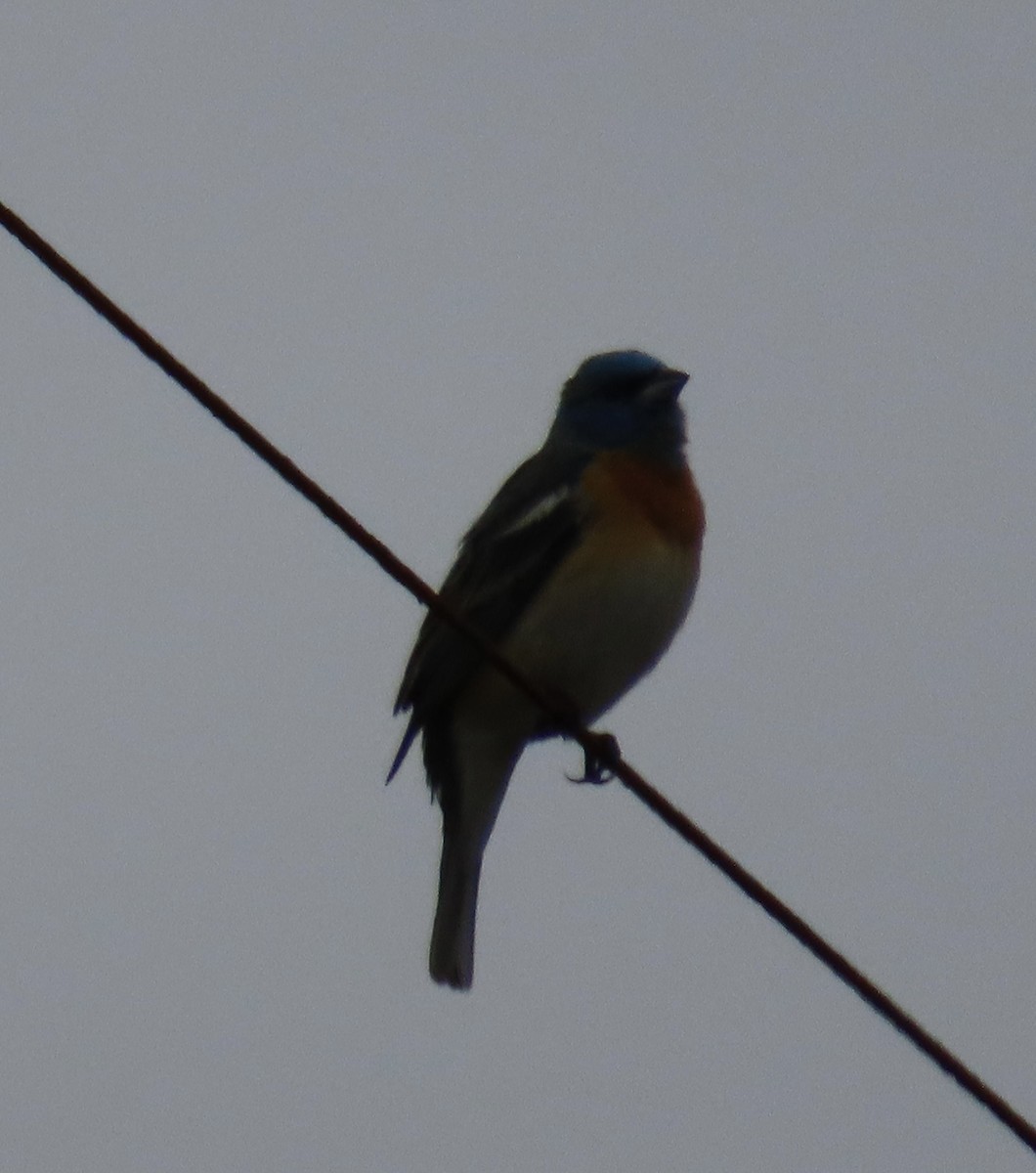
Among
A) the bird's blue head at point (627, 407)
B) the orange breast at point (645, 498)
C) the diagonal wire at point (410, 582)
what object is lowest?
the diagonal wire at point (410, 582)

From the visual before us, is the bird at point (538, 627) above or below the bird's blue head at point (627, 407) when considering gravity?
below

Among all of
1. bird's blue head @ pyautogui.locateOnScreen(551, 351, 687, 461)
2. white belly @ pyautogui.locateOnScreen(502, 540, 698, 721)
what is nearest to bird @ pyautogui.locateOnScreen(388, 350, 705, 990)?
white belly @ pyautogui.locateOnScreen(502, 540, 698, 721)

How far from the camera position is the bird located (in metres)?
6.64

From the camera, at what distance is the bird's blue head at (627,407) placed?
7.38 metres

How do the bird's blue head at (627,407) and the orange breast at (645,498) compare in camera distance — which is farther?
the bird's blue head at (627,407)

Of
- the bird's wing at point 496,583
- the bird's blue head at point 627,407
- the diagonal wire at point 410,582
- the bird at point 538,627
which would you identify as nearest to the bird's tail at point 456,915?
the bird at point 538,627

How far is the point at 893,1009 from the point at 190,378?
1710 millimetres

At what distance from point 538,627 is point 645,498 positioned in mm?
601

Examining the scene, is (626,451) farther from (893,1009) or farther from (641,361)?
(893,1009)

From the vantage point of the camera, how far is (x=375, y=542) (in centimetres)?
384

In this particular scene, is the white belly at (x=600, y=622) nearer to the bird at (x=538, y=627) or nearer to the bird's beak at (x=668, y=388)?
the bird at (x=538, y=627)

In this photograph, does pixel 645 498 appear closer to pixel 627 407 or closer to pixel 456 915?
→ pixel 627 407

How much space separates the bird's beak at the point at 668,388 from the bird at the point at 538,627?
1.28ft

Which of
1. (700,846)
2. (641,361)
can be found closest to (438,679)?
(641,361)
